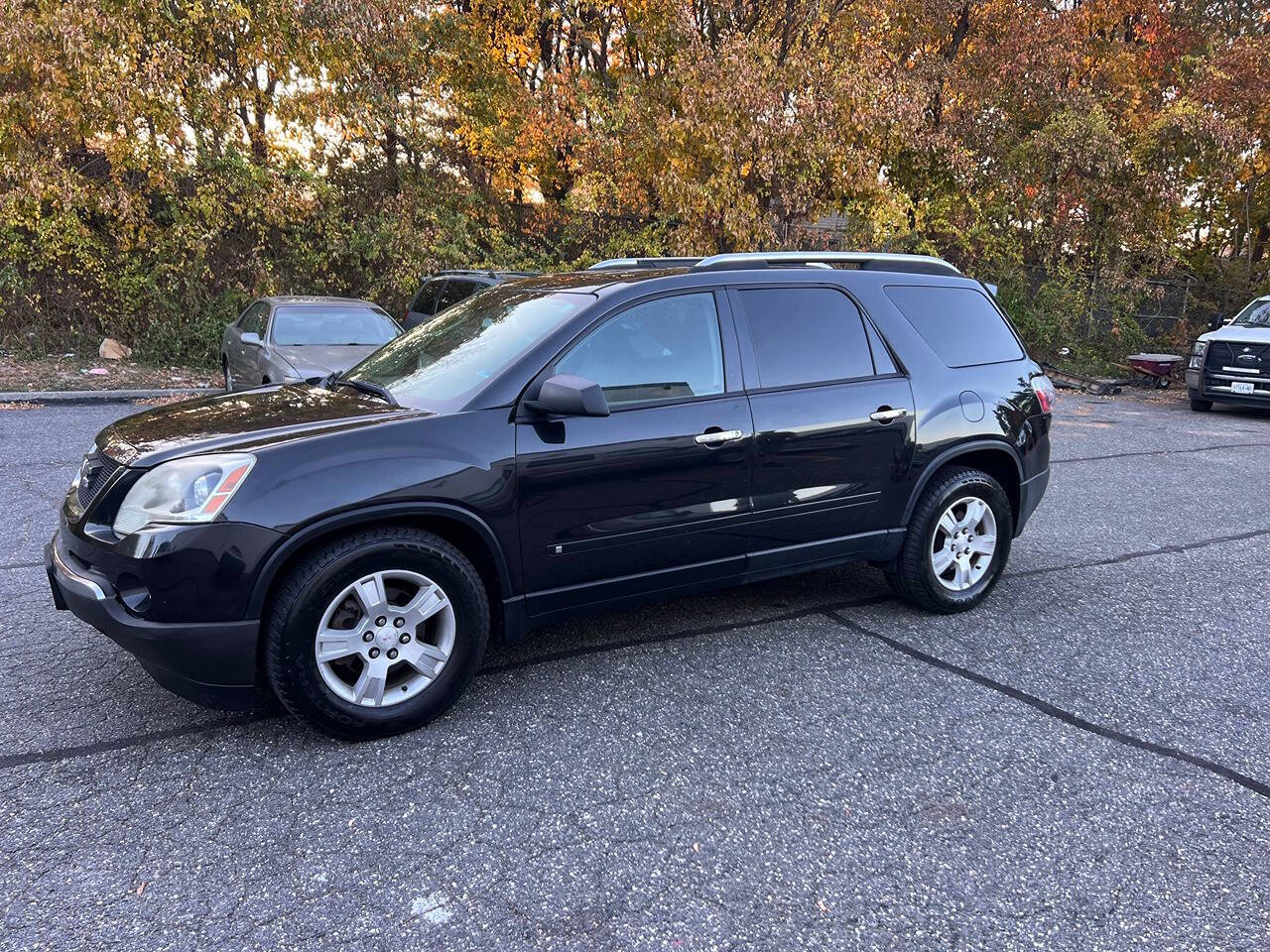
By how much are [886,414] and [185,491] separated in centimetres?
311

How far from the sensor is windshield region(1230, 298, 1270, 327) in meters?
14.4

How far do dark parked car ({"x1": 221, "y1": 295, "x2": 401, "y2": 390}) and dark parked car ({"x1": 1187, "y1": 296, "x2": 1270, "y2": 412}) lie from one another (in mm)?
12330

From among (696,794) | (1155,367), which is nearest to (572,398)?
(696,794)

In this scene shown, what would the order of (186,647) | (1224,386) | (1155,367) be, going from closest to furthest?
(186,647)
(1224,386)
(1155,367)

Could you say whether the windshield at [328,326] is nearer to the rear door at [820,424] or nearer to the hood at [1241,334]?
the rear door at [820,424]

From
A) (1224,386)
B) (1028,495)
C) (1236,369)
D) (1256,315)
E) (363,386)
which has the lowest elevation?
(1028,495)

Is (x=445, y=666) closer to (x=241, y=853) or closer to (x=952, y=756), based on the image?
(x=241, y=853)

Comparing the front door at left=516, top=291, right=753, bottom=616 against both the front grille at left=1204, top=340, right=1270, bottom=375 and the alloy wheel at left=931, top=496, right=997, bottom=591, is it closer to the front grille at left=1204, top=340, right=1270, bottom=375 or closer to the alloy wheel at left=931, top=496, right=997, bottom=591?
the alloy wheel at left=931, top=496, right=997, bottom=591

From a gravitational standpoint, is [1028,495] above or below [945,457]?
below

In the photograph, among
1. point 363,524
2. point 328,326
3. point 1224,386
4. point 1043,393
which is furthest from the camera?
point 1224,386

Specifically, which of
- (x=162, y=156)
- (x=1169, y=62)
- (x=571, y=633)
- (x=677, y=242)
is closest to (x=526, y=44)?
(x=677, y=242)

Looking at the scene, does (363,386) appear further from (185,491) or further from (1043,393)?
(1043,393)

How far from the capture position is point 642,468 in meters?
3.71

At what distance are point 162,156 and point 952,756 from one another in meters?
14.5
